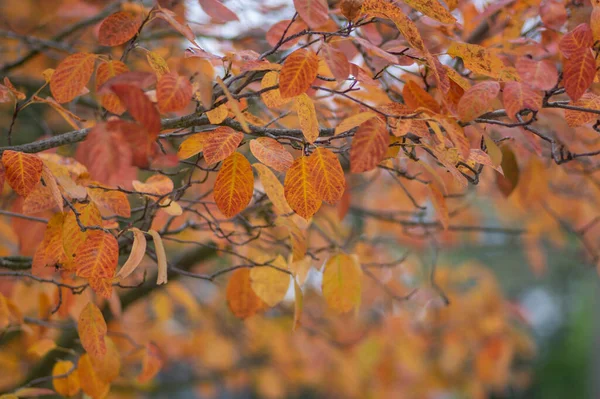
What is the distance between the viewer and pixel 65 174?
3.27 ft

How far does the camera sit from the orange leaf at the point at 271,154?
2.80ft

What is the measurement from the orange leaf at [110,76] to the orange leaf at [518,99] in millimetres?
612

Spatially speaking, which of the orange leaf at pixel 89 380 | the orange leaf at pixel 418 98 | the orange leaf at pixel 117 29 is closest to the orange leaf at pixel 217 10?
the orange leaf at pixel 117 29

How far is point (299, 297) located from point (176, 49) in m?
1.49

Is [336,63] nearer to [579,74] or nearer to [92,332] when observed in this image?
[579,74]

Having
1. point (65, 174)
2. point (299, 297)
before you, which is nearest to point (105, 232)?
point (65, 174)

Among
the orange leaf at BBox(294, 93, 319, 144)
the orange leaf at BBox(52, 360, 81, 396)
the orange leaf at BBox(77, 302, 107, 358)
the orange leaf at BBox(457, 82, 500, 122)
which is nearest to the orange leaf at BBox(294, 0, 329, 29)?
the orange leaf at BBox(294, 93, 319, 144)

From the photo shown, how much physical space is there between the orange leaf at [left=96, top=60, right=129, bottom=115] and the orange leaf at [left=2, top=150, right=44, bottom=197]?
154mm

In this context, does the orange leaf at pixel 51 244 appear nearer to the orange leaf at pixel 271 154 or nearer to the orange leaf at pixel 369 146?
the orange leaf at pixel 271 154

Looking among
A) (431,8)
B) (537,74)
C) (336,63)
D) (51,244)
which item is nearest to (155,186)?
(51,244)

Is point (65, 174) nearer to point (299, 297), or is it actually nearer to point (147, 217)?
point (147, 217)

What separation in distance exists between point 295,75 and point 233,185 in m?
0.20

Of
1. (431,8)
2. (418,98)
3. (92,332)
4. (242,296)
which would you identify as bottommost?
(242,296)

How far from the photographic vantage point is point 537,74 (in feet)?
2.98
